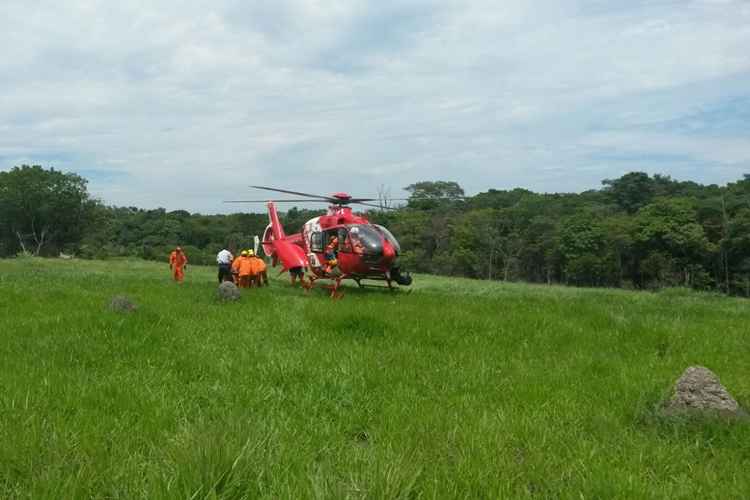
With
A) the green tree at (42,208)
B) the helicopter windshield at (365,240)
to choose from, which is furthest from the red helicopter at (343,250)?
the green tree at (42,208)

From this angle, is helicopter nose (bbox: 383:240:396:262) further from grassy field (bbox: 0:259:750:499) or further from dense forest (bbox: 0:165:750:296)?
dense forest (bbox: 0:165:750:296)

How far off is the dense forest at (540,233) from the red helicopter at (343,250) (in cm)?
3556

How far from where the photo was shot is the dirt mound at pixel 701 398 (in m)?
4.74

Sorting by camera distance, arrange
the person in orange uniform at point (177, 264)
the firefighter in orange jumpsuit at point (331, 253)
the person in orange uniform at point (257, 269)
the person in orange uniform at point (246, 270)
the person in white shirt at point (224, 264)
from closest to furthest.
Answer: the firefighter in orange jumpsuit at point (331, 253), the person in orange uniform at point (246, 270), the person in orange uniform at point (257, 269), the person in white shirt at point (224, 264), the person in orange uniform at point (177, 264)

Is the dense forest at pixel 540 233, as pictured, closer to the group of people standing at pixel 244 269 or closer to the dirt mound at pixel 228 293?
the group of people standing at pixel 244 269

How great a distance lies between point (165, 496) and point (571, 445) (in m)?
2.88

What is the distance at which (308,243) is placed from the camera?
787 inches

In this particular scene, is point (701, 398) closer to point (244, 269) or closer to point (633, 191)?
point (244, 269)

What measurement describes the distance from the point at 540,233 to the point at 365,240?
58.5 metres

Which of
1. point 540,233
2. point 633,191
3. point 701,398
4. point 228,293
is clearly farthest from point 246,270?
point 633,191

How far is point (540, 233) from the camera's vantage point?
71.7 metres

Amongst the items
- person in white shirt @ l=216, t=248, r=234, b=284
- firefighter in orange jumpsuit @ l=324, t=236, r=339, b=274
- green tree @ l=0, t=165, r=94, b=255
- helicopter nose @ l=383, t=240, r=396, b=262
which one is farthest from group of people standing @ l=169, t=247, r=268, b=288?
green tree @ l=0, t=165, r=94, b=255

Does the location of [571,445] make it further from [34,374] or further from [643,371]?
[34,374]

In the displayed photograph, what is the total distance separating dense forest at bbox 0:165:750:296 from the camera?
199 feet
